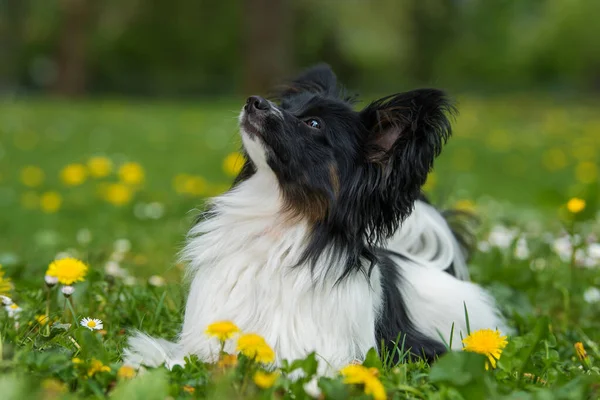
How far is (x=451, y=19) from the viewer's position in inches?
1144

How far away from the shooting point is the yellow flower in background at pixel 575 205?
11.9ft

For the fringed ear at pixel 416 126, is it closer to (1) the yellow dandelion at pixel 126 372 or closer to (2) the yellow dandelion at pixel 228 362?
(2) the yellow dandelion at pixel 228 362

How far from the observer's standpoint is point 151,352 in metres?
2.87

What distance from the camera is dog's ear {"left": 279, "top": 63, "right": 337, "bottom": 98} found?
134 inches

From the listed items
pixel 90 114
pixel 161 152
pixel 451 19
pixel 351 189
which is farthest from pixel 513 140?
pixel 451 19

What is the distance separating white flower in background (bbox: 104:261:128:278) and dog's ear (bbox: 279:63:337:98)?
1.37 m

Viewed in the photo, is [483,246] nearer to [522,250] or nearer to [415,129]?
[522,250]

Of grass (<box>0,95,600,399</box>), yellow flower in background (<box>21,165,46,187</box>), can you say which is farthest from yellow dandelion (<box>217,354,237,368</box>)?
yellow flower in background (<box>21,165,46,187</box>)

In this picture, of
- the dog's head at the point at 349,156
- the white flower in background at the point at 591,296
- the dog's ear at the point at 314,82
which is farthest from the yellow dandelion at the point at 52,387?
the white flower in background at the point at 591,296

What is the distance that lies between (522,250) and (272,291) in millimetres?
2593

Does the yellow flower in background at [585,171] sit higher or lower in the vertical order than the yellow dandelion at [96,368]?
lower

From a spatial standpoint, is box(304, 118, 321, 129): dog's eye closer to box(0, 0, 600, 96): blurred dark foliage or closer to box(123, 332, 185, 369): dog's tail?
box(123, 332, 185, 369): dog's tail

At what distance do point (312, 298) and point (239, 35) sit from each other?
23985 millimetres

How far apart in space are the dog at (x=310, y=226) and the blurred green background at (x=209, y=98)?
494 mm
